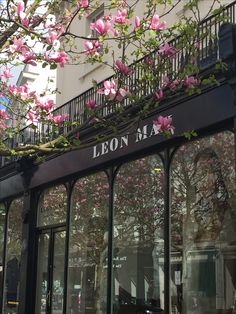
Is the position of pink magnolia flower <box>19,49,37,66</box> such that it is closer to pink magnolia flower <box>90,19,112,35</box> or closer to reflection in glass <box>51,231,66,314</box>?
pink magnolia flower <box>90,19,112,35</box>

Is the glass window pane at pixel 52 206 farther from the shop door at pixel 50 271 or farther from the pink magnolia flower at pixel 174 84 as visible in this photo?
the pink magnolia flower at pixel 174 84

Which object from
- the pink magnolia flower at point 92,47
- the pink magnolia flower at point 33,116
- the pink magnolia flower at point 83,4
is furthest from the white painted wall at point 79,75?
the pink magnolia flower at point 92,47

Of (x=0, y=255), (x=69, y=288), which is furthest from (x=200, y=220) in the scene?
(x=0, y=255)

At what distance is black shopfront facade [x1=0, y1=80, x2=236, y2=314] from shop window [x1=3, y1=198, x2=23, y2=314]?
0.28ft

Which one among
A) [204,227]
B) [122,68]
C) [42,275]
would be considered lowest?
[42,275]

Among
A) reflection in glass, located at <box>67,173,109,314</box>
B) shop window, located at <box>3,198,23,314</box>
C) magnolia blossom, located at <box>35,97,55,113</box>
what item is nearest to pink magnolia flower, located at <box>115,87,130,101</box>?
magnolia blossom, located at <box>35,97,55,113</box>

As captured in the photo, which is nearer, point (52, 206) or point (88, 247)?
point (88, 247)

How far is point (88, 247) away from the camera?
32.1 feet

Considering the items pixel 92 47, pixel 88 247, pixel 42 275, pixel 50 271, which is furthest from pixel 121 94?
pixel 42 275

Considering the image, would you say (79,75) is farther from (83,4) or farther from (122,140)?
(83,4)

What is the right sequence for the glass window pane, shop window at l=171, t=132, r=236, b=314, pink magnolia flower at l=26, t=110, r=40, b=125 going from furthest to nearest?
1. the glass window pane
2. shop window at l=171, t=132, r=236, b=314
3. pink magnolia flower at l=26, t=110, r=40, b=125

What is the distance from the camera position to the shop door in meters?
10.5

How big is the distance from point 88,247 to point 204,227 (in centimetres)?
302

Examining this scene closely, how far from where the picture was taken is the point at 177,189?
25.6ft
